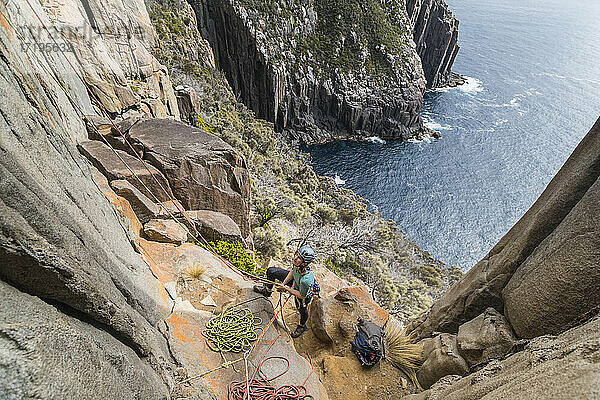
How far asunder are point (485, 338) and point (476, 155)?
56.2 meters

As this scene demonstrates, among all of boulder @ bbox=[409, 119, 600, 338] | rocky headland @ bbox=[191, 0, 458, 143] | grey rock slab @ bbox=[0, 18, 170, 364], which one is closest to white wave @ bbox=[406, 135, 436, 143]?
rocky headland @ bbox=[191, 0, 458, 143]

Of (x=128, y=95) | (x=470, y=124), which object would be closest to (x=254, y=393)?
(x=128, y=95)

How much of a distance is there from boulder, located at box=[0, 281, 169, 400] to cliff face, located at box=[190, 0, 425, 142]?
54.7 meters

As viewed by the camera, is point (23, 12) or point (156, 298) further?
point (23, 12)

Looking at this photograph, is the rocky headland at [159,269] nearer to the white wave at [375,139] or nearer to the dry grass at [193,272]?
the dry grass at [193,272]

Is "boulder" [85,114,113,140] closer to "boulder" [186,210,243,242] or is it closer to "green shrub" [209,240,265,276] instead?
"boulder" [186,210,243,242]

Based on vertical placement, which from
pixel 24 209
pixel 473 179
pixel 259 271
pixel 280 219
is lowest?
pixel 473 179

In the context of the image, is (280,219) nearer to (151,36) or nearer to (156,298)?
(151,36)

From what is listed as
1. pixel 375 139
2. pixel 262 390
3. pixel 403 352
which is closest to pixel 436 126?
pixel 375 139

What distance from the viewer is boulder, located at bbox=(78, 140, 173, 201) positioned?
8.88 meters

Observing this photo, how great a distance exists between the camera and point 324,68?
192ft

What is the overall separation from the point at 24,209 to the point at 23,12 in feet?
28.6

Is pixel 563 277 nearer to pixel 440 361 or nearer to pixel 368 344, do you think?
pixel 440 361

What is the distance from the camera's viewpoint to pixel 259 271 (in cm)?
1120
